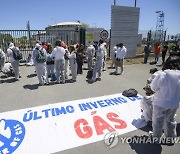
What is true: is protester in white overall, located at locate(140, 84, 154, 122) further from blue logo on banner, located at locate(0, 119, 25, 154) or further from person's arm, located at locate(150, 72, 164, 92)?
blue logo on banner, located at locate(0, 119, 25, 154)

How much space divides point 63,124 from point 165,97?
8.81 ft

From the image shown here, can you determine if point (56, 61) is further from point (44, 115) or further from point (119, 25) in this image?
point (119, 25)

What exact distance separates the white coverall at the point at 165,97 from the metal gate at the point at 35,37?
12.1 m

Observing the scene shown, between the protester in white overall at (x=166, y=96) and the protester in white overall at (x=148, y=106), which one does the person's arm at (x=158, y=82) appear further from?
the protester in white overall at (x=148, y=106)

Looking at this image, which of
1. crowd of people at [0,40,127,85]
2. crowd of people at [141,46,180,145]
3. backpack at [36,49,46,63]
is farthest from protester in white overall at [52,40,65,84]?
crowd of people at [141,46,180,145]

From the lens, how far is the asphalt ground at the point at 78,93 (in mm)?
3945

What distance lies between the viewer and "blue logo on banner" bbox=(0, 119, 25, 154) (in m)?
4.00

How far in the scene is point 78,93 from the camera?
7.52 metres

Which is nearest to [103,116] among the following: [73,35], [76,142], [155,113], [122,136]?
[122,136]

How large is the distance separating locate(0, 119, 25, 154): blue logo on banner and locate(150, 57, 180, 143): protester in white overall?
3092 mm

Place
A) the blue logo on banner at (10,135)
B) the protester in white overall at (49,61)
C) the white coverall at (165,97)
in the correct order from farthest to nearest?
Answer: the protester in white overall at (49,61)
the blue logo on banner at (10,135)
the white coverall at (165,97)

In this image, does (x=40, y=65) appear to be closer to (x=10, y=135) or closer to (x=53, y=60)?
(x=53, y=60)

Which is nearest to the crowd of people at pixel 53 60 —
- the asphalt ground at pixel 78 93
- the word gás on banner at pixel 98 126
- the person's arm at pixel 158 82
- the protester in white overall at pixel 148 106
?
the asphalt ground at pixel 78 93

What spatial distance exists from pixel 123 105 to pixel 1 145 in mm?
3777
